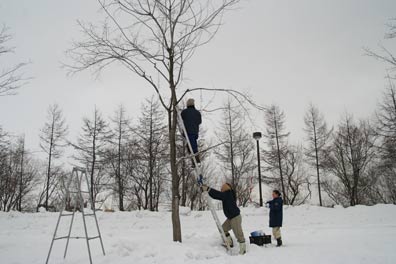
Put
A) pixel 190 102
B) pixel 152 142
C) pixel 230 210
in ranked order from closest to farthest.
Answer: pixel 230 210
pixel 190 102
pixel 152 142

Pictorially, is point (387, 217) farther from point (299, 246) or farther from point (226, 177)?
point (226, 177)

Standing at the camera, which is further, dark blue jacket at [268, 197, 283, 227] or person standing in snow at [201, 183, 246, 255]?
dark blue jacket at [268, 197, 283, 227]

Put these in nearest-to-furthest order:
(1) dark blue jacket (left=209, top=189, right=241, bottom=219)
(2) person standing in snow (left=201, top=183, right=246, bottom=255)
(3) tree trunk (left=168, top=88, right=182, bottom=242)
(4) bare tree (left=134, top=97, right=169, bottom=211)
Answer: (2) person standing in snow (left=201, top=183, right=246, bottom=255) → (1) dark blue jacket (left=209, top=189, right=241, bottom=219) → (3) tree trunk (left=168, top=88, right=182, bottom=242) → (4) bare tree (left=134, top=97, right=169, bottom=211)

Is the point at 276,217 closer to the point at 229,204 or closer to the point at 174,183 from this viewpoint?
the point at 229,204

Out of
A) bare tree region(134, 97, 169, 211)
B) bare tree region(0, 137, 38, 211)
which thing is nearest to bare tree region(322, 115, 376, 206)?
bare tree region(134, 97, 169, 211)

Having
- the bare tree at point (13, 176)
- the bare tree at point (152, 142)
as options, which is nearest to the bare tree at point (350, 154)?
the bare tree at point (152, 142)

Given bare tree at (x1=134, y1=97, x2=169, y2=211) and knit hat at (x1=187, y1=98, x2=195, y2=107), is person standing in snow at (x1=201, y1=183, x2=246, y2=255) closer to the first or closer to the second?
knit hat at (x1=187, y1=98, x2=195, y2=107)

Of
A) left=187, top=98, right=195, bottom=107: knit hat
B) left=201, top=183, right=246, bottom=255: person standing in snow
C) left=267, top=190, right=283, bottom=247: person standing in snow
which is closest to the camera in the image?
left=201, top=183, right=246, bottom=255: person standing in snow

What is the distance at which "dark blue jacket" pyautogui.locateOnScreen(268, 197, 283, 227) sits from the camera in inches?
340

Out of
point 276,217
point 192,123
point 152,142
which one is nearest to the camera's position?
point 192,123

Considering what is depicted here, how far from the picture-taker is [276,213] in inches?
344

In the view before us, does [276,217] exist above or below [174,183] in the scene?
below

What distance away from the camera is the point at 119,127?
28.8 metres

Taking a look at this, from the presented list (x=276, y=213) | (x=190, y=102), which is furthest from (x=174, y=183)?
(x=276, y=213)
